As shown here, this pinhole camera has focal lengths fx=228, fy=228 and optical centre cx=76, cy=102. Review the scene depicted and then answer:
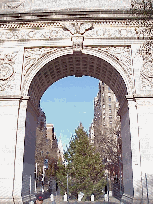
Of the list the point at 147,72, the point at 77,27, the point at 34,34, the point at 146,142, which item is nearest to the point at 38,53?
the point at 34,34

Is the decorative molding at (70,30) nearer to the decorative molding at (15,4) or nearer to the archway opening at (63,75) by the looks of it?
the decorative molding at (15,4)

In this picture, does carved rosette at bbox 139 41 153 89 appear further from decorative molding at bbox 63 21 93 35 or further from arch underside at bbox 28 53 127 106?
decorative molding at bbox 63 21 93 35

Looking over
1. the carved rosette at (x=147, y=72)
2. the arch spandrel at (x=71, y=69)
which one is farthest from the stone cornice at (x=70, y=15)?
the carved rosette at (x=147, y=72)

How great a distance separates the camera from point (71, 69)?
739 inches

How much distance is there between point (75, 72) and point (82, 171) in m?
9.42

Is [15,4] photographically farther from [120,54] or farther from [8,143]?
[8,143]

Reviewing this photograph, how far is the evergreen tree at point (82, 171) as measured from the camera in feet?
71.1

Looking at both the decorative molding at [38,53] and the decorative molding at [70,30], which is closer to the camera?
the decorative molding at [38,53]

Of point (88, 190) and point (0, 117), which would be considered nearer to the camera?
point (0, 117)

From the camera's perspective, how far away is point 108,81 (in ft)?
61.6

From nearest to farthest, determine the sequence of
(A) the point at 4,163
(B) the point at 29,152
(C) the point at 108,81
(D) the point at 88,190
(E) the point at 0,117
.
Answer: (A) the point at 4,163 → (E) the point at 0,117 → (B) the point at 29,152 → (C) the point at 108,81 → (D) the point at 88,190

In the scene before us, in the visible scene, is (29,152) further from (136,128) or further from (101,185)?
(101,185)

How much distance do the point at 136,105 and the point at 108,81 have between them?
494 centimetres

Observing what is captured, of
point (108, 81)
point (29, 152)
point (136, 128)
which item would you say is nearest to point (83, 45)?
point (108, 81)
